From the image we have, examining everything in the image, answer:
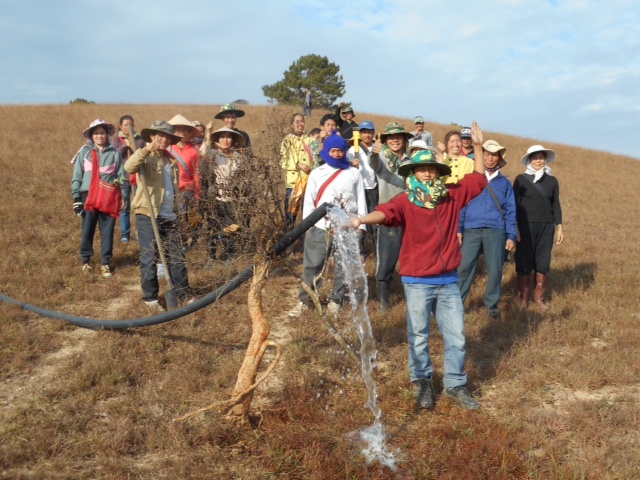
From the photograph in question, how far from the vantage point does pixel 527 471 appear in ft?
12.8

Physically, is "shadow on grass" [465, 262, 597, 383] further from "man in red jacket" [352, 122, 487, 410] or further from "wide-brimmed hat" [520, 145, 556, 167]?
"wide-brimmed hat" [520, 145, 556, 167]

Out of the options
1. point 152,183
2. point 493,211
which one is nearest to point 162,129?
point 152,183

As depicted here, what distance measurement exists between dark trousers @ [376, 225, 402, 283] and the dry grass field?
442 millimetres

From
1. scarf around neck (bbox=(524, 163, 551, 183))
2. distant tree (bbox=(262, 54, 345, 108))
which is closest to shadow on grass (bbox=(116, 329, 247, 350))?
scarf around neck (bbox=(524, 163, 551, 183))

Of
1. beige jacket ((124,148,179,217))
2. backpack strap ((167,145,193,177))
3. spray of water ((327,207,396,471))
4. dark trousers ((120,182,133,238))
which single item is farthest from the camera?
dark trousers ((120,182,133,238))

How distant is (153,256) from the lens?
21.4 ft

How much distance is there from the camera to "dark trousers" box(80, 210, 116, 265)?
773 cm

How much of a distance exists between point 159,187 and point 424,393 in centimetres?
379

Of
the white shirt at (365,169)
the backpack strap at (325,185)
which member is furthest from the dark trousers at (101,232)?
the white shirt at (365,169)

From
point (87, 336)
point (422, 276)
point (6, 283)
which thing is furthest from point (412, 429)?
point (6, 283)

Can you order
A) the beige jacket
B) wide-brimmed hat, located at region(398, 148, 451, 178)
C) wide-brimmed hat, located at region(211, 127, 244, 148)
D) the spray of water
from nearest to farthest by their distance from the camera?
the spray of water < wide-brimmed hat, located at region(398, 148, 451, 178) < the beige jacket < wide-brimmed hat, located at region(211, 127, 244, 148)

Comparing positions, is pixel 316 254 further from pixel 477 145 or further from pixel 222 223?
pixel 477 145

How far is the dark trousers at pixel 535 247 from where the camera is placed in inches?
285

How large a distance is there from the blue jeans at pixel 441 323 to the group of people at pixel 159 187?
5.64 feet
